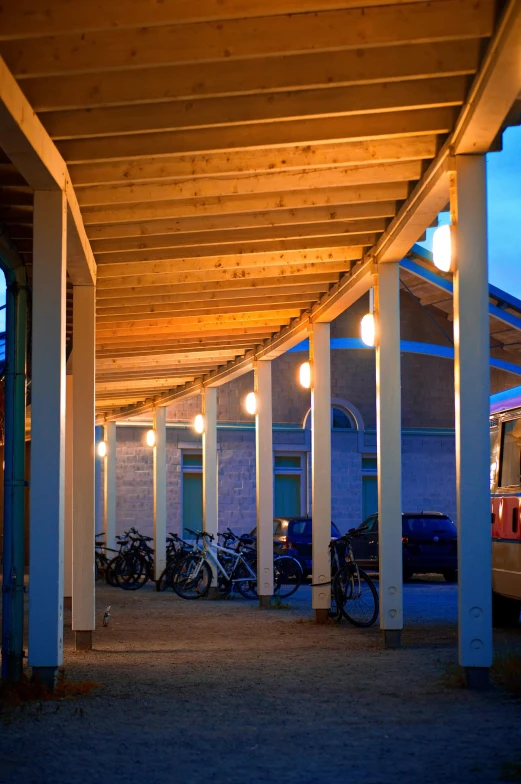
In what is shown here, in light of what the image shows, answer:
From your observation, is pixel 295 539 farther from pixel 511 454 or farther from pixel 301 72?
pixel 301 72

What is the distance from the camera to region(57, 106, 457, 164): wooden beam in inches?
300

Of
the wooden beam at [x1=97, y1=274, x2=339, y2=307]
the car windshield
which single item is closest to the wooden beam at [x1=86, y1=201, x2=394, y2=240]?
the wooden beam at [x1=97, y1=274, x2=339, y2=307]

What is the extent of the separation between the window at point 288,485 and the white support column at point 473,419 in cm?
2016

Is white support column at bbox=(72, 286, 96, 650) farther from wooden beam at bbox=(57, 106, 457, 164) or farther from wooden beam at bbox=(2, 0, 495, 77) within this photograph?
wooden beam at bbox=(2, 0, 495, 77)

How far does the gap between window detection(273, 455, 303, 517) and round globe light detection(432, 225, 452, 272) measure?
65.2 feet

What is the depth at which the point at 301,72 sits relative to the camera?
675cm

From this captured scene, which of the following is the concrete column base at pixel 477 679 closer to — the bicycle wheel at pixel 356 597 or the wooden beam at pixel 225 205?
the wooden beam at pixel 225 205

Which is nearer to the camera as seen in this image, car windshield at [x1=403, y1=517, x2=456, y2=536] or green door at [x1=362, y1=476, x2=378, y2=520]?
car windshield at [x1=403, y1=517, x2=456, y2=536]

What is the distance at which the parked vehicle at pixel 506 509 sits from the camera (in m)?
11.2

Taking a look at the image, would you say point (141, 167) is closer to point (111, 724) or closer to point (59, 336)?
point (59, 336)

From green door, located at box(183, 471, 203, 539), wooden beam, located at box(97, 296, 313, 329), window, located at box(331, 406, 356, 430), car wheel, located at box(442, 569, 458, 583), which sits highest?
wooden beam, located at box(97, 296, 313, 329)

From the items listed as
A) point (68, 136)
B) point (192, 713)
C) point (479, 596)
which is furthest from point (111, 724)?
point (68, 136)

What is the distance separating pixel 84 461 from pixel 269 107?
4279mm

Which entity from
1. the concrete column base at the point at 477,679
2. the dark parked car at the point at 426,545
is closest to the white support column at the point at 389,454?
the concrete column base at the point at 477,679
